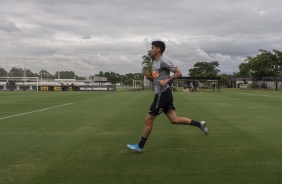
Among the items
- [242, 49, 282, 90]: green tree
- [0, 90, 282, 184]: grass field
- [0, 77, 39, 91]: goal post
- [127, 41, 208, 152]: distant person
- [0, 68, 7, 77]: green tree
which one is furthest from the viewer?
[242, 49, 282, 90]: green tree

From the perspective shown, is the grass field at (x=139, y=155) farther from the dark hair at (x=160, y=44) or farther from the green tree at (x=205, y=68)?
the green tree at (x=205, y=68)

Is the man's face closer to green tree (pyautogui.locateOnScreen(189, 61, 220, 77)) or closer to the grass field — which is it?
the grass field

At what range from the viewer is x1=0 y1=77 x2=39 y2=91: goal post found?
5817 cm

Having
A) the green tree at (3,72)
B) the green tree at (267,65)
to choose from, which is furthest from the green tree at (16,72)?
the green tree at (267,65)

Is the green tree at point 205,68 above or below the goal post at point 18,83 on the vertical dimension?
above

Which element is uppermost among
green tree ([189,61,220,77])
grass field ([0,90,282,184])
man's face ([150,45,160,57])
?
green tree ([189,61,220,77])

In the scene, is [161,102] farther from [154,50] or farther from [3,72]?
[3,72]

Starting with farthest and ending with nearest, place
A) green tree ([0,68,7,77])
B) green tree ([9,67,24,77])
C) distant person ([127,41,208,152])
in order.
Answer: green tree ([9,67,24,77]) < green tree ([0,68,7,77]) < distant person ([127,41,208,152])

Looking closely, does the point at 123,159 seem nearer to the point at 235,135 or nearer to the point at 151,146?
the point at 151,146

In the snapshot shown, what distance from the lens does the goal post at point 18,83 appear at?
58166 mm

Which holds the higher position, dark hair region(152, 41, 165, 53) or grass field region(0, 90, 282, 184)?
dark hair region(152, 41, 165, 53)

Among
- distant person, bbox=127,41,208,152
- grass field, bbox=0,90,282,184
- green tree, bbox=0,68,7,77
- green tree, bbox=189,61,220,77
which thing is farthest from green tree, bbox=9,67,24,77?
green tree, bbox=189,61,220,77

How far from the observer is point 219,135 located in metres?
9.37

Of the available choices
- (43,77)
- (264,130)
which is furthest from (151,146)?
(43,77)
